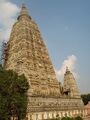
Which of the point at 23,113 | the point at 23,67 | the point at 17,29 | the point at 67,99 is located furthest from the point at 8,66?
the point at 23,113

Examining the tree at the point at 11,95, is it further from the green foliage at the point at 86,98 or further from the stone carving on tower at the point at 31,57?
the green foliage at the point at 86,98

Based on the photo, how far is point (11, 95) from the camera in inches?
1041

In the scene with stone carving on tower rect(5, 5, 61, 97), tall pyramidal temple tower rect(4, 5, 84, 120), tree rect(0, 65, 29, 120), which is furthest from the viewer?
stone carving on tower rect(5, 5, 61, 97)

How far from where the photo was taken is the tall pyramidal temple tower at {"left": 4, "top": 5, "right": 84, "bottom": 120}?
38.0m

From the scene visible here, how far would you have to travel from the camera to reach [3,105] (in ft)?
82.1

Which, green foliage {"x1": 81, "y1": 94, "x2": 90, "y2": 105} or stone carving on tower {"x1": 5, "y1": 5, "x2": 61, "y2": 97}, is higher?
stone carving on tower {"x1": 5, "y1": 5, "x2": 61, "y2": 97}

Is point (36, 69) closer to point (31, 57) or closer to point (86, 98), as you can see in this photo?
point (31, 57)

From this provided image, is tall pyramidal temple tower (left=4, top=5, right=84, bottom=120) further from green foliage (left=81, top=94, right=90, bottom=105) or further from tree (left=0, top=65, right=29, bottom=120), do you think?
green foliage (left=81, top=94, right=90, bottom=105)

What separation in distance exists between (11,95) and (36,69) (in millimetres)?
15379

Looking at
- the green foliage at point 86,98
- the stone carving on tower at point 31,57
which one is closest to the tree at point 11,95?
the stone carving on tower at point 31,57

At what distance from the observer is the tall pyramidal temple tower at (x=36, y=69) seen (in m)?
38.0

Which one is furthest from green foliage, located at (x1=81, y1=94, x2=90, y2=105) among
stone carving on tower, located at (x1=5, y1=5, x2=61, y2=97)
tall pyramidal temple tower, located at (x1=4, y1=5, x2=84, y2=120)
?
stone carving on tower, located at (x1=5, y1=5, x2=61, y2=97)

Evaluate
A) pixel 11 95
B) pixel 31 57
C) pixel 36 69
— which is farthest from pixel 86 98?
pixel 11 95

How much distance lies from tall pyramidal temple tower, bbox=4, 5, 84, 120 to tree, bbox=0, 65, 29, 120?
8.33m
